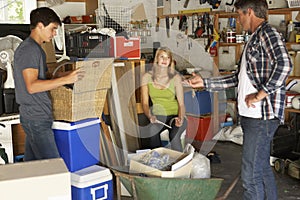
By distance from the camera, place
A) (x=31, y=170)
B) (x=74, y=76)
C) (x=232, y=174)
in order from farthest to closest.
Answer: (x=232, y=174) < (x=74, y=76) < (x=31, y=170)

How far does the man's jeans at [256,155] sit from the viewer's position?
2.54 meters

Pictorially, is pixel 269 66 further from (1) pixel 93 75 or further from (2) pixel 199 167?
(1) pixel 93 75

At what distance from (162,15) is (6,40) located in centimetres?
354

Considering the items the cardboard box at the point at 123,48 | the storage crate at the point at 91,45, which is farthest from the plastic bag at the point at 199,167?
the storage crate at the point at 91,45

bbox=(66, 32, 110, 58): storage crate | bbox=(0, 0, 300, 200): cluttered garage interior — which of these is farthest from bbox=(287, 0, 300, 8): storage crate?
bbox=(66, 32, 110, 58): storage crate

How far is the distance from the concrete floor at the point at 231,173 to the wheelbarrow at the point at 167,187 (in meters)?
0.48

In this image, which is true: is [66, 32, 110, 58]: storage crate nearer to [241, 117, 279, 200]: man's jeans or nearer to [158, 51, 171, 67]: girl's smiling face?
[158, 51, 171, 67]: girl's smiling face

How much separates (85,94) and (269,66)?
1.26m

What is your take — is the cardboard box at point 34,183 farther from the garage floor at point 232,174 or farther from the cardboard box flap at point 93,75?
the garage floor at point 232,174

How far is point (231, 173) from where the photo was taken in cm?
409

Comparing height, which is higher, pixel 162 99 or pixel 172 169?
pixel 162 99

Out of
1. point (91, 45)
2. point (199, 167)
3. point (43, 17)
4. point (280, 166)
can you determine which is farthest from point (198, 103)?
point (43, 17)

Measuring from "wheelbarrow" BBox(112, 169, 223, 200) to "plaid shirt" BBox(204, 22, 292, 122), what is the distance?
22.2 inches

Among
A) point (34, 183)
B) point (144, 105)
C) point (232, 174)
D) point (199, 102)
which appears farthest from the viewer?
point (199, 102)
